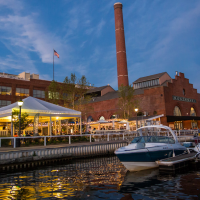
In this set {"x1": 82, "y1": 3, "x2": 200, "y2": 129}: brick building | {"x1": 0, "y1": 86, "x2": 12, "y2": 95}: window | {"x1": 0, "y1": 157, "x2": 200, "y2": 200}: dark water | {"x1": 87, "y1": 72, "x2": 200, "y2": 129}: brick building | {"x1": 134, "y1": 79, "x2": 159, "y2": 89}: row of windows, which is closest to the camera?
{"x1": 0, "y1": 157, "x2": 200, "y2": 200}: dark water

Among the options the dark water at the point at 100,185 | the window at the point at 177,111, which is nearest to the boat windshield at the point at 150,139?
the dark water at the point at 100,185

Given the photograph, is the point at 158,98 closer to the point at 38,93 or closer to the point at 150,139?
the point at 38,93

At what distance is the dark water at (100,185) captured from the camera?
8.64m

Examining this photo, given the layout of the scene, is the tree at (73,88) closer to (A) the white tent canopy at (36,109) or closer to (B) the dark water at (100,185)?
(A) the white tent canopy at (36,109)

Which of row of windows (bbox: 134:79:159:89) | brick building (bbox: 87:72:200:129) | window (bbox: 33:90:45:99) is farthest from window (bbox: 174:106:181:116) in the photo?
window (bbox: 33:90:45:99)

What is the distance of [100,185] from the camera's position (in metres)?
10.1

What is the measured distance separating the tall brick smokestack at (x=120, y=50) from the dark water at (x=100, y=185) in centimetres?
4752

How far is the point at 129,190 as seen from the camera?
31.1 feet

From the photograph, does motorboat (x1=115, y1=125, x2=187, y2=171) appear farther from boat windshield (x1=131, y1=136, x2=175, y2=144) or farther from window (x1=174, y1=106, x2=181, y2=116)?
window (x1=174, y1=106, x2=181, y2=116)

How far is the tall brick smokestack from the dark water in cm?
4752

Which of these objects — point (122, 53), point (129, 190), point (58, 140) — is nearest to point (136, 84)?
point (122, 53)

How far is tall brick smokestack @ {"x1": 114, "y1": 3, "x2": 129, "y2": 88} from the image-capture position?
196ft

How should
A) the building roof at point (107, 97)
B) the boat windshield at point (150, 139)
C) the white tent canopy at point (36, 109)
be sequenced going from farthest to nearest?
the building roof at point (107, 97) → the white tent canopy at point (36, 109) → the boat windshield at point (150, 139)

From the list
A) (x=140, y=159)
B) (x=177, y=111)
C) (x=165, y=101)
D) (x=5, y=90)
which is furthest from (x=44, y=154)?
(x=177, y=111)
